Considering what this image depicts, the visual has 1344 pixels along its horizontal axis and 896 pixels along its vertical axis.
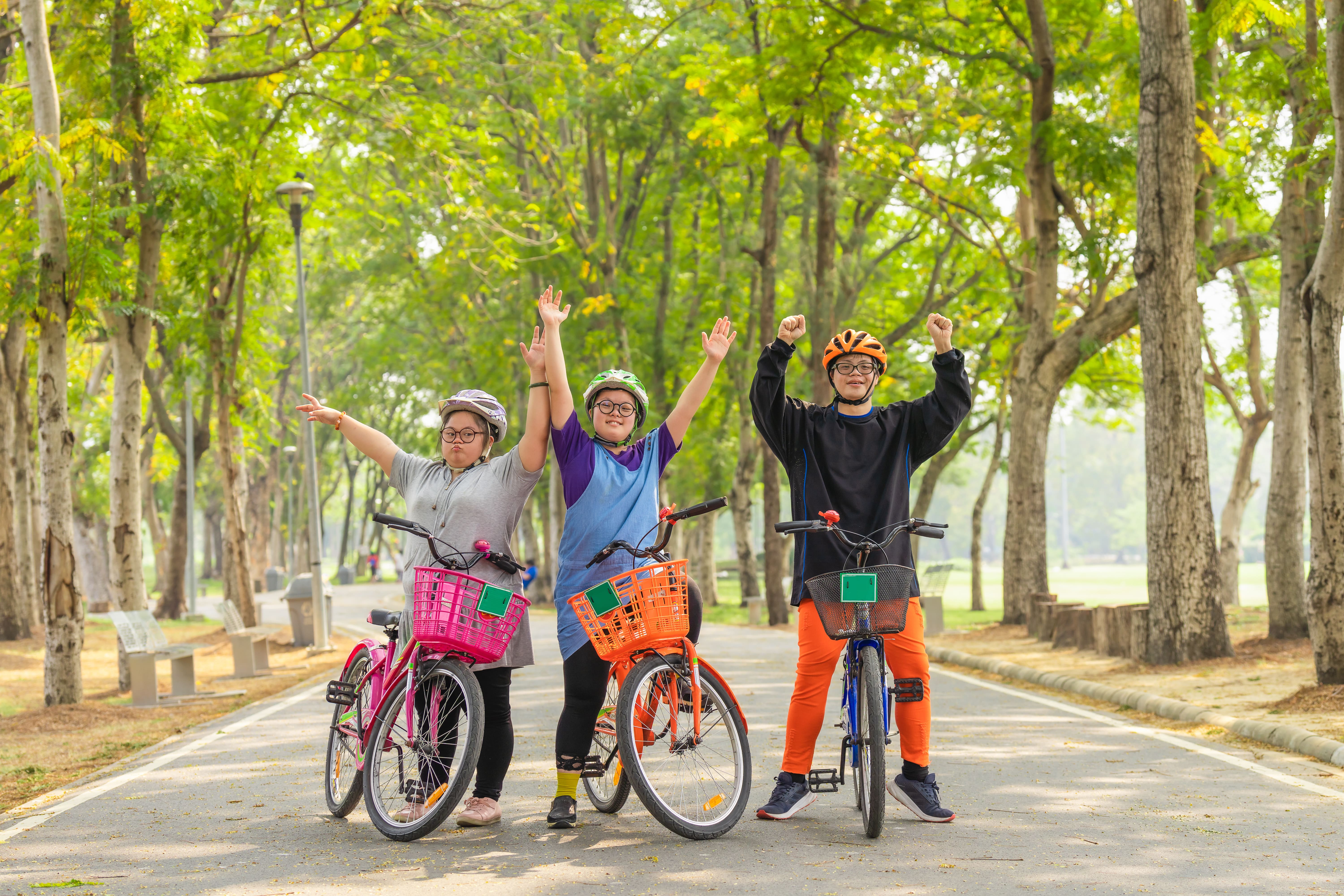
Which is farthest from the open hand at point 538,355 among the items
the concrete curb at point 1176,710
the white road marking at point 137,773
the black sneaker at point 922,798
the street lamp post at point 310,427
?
the street lamp post at point 310,427

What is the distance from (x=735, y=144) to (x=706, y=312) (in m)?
8.61

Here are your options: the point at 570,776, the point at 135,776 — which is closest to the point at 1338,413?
the point at 570,776

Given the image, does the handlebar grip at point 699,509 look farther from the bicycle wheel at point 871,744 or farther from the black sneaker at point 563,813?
the black sneaker at point 563,813

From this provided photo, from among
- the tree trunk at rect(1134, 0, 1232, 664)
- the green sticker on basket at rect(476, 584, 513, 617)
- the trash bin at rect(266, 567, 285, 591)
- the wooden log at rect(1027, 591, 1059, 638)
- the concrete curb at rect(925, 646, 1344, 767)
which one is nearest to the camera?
the green sticker on basket at rect(476, 584, 513, 617)

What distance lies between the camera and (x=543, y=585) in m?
37.7

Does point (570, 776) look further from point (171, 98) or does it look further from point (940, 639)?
point (940, 639)

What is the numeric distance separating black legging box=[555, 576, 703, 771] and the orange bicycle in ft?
0.28

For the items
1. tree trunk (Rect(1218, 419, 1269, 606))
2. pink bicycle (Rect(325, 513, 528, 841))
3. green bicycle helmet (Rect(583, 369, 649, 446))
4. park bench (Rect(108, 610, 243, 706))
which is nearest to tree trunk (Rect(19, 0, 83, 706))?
park bench (Rect(108, 610, 243, 706))

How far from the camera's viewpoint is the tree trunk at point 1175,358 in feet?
42.5

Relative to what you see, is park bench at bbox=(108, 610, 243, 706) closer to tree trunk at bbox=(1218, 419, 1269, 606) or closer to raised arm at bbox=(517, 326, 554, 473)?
raised arm at bbox=(517, 326, 554, 473)

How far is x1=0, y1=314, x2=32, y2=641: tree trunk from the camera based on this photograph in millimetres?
21031

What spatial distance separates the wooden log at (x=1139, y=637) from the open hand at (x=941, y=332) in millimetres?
8178

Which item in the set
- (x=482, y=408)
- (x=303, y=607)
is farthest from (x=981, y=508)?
(x=482, y=408)

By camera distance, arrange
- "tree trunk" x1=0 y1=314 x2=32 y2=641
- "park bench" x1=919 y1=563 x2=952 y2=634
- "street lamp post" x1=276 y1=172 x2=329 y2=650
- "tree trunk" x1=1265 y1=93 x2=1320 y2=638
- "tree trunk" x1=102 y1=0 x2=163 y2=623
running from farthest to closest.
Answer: "tree trunk" x1=0 y1=314 x2=32 y2=641
"park bench" x1=919 y1=563 x2=952 y2=634
"street lamp post" x1=276 y1=172 x2=329 y2=650
"tree trunk" x1=1265 y1=93 x2=1320 y2=638
"tree trunk" x1=102 y1=0 x2=163 y2=623
